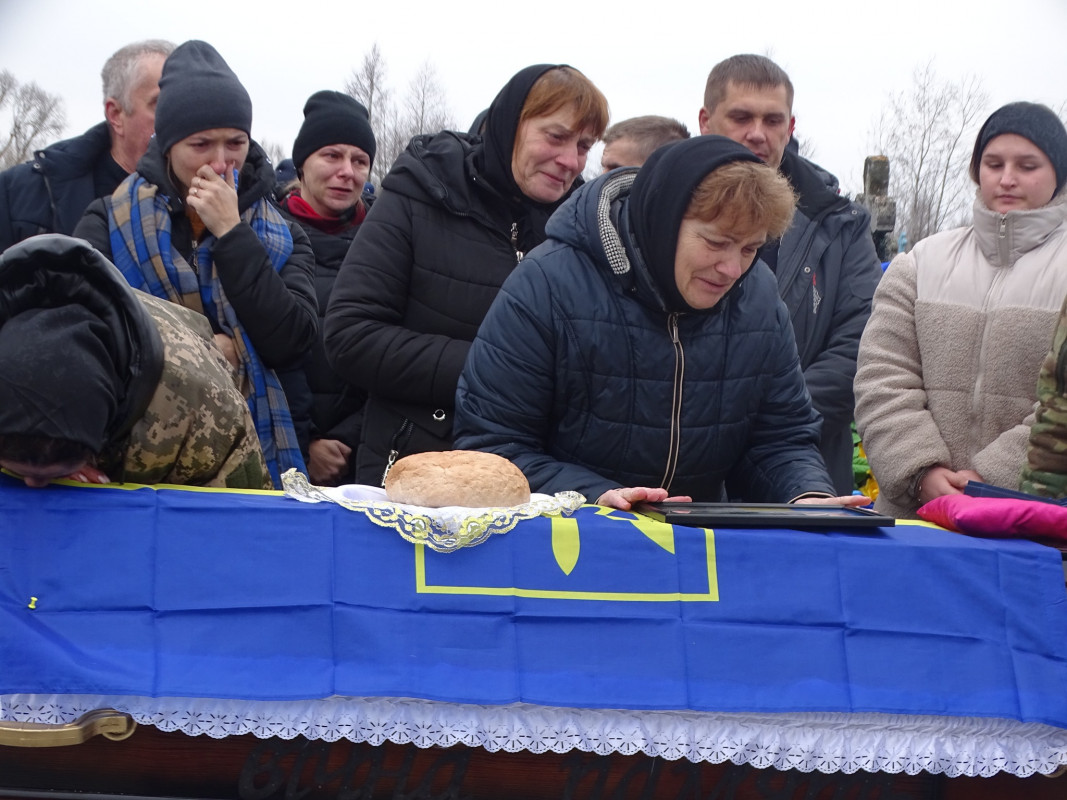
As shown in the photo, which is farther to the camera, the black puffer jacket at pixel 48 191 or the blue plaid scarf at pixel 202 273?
Result: the black puffer jacket at pixel 48 191

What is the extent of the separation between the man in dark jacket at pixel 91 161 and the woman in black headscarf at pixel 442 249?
895 mm

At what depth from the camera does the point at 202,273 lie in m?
2.77

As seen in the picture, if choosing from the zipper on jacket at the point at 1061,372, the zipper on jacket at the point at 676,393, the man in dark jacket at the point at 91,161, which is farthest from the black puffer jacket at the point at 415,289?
the zipper on jacket at the point at 1061,372

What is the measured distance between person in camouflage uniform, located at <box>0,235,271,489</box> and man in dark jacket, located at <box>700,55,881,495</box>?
1.95 meters

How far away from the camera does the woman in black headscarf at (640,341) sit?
7.36 feet

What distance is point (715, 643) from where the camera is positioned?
1821mm

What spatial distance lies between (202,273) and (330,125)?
3.62 ft

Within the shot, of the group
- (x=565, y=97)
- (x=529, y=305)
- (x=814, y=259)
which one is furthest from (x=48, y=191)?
(x=814, y=259)

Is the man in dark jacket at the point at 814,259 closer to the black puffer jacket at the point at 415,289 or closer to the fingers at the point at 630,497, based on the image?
the black puffer jacket at the point at 415,289

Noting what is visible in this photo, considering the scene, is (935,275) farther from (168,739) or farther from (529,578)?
(168,739)

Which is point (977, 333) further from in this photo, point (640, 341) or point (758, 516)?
point (758, 516)

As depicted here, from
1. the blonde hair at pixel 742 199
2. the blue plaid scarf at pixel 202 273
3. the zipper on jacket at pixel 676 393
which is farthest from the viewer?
the blue plaid scarf at pixel 202 273

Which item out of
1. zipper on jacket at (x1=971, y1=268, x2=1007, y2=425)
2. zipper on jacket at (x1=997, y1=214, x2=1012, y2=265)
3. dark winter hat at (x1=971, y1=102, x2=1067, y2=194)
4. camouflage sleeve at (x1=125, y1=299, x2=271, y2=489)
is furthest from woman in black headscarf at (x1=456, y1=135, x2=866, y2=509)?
dark winter hat at (x1=971, y1=102, x2=1067, y2=194)

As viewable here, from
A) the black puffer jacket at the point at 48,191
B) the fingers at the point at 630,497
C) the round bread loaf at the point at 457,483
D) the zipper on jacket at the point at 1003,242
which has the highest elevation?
the black puffer jacket at the point at 48,191
